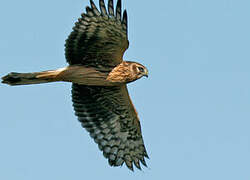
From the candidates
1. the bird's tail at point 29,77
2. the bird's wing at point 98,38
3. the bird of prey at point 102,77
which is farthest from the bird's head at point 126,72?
the bird's tail at point 29,77

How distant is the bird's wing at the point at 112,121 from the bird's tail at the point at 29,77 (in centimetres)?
107

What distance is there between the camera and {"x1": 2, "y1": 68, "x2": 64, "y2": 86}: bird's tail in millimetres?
11203

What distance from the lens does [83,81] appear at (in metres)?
11.6

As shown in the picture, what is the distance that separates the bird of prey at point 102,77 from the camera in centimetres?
1116

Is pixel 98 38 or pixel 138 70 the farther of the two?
pixel 138 70

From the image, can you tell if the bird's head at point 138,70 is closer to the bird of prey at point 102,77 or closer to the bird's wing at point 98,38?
the bird of prey at point 102,77

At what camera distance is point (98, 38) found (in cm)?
1131

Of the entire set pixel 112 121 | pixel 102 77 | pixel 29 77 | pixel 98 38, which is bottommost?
pixel 112 121

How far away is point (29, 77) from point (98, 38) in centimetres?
158

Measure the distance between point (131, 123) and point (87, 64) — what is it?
6.72ft

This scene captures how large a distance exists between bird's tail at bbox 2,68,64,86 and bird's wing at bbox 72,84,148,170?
1072 mm

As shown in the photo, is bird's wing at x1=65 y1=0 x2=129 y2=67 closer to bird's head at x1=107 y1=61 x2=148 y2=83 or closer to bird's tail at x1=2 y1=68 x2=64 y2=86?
bird's head at x1=107 y1=61 x2=148 y2=83

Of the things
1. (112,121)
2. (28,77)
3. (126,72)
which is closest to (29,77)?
(28,77)

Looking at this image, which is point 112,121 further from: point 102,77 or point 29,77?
point 29,77
